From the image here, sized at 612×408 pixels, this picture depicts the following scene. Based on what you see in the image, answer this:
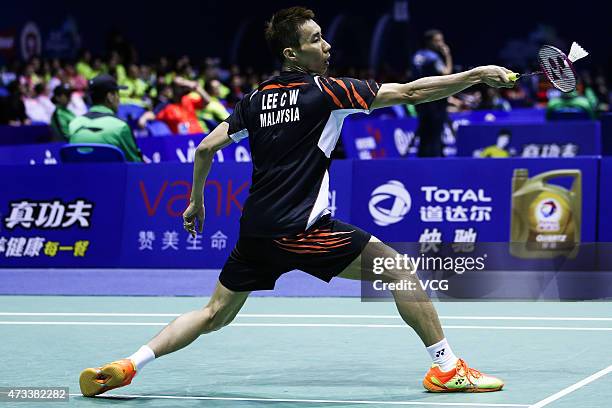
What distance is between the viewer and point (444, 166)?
403 inches

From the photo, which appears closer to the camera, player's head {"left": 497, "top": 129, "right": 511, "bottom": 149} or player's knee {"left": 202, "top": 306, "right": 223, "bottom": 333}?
player's knee {"left": 202, "top": 306, "right": 223, "bottom": 333}

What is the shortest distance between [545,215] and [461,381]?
15.8ft

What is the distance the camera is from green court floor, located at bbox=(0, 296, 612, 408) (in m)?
5.22

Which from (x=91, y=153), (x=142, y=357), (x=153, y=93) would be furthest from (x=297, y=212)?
(x=153, y=93)

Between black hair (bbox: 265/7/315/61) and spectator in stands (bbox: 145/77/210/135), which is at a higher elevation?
black hair (bbox: 265/7/315/61)

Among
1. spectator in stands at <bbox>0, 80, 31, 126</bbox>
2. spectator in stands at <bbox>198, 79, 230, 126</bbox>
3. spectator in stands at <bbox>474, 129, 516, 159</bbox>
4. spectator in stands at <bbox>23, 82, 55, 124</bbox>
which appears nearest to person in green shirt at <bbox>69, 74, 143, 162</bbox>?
spectator in stands at <bbox>198, 79, 230, 126</bbox>

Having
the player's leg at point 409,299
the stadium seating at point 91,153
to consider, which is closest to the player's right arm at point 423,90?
the player's leg at point 409,299

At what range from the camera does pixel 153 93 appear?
20.8m

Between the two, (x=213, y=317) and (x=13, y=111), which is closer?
(x=213, y=317)

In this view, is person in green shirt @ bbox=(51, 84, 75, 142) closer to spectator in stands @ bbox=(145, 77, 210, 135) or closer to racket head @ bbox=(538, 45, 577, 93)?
spectator in stands @ bbox=(145, 77, 210, 135)

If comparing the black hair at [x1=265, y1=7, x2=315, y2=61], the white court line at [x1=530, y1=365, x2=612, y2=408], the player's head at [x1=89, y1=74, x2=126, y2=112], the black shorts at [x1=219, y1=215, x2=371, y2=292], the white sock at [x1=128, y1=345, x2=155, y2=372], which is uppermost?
the black hair at [x1=265, y1=7, x2=315, y2=61]

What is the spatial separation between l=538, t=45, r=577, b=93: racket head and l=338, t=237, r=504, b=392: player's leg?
3.35 feet

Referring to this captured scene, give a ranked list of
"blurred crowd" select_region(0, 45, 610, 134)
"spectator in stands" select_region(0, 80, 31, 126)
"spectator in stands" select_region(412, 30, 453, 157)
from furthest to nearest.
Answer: "spectator in stands" select_region(0, 80, 31, 126)
"blurred crowd" select_region(0, 45, 610, 134)
"spectator in stands" select_region(412, 30, 453, 157)

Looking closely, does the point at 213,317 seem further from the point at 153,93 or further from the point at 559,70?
the point at 153,93
